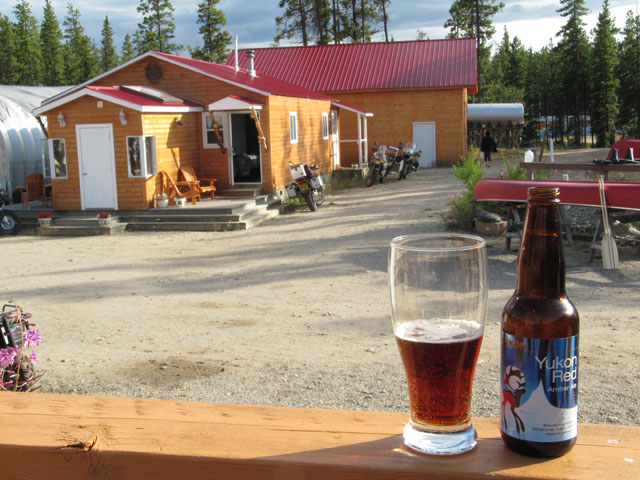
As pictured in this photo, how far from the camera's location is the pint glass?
1306 mm

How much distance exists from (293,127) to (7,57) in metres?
42.0

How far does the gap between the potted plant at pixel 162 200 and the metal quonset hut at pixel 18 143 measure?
181 inches

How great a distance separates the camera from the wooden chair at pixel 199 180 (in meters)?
17.2

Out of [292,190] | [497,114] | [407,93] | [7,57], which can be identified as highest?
[7,57]

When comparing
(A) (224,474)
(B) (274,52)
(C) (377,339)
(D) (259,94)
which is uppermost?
(B) (274,52)

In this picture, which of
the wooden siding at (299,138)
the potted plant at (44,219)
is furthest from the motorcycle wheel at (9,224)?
the wooden siding at (299,138)

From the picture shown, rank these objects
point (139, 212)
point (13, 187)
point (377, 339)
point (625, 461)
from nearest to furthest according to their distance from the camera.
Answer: point (625, 461), point (377, 339), point (139, 212), point (13, 187)

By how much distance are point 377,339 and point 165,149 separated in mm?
11787

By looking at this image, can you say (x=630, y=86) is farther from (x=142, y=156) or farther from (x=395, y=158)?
(x=142, y=156)

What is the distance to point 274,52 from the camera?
3403 cm

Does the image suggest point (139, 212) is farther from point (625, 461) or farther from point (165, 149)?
point (625, 461)

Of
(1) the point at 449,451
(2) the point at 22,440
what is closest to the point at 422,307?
(1) the point at 449,451

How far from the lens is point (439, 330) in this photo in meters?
1.34

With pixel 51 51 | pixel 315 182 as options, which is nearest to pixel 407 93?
pixel 315 182
